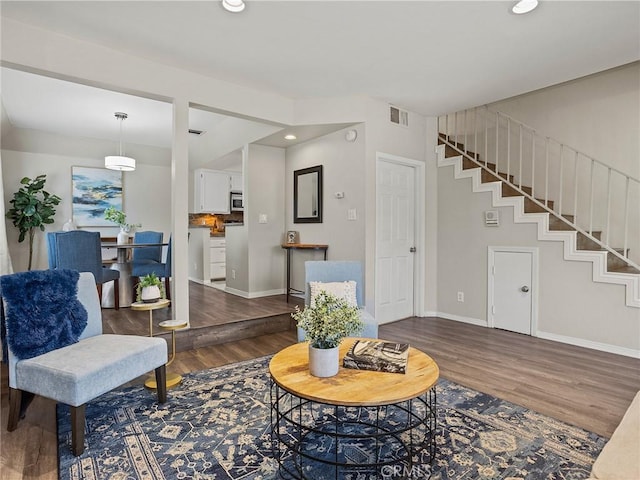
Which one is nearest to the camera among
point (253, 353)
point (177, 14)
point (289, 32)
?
point (177, 14)

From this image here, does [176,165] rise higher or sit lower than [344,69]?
lower

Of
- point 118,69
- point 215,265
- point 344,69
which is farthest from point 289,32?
point 215,265

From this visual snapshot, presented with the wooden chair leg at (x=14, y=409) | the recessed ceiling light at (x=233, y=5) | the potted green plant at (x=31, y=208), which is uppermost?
the recessed ceiling light at (x=233, y=5)

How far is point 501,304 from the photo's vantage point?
13.9 feet

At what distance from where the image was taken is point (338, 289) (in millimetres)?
3160

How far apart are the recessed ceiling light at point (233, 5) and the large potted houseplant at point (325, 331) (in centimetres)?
210

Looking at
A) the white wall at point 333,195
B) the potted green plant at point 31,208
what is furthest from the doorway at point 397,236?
the potted green plant at point 31,208

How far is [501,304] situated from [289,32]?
366 centimetres

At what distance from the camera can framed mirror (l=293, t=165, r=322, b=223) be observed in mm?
4771

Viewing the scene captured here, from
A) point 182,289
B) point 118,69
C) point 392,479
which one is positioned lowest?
point 392,479

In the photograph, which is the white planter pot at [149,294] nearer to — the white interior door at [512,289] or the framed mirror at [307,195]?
the framed mirror at [307,195]

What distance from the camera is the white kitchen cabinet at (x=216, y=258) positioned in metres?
6.87

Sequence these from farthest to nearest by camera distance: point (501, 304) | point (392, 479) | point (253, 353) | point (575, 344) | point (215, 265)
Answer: point (215, 265), point (501, 304), point (575, 344), point (253, 353), point (392, 479)

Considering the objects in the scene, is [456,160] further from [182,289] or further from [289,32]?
[182,289]
